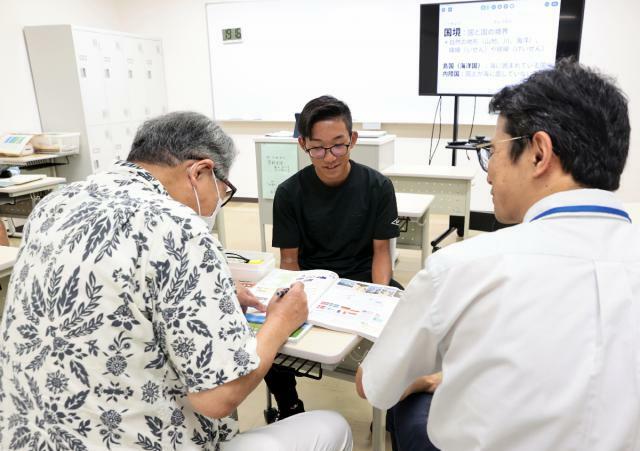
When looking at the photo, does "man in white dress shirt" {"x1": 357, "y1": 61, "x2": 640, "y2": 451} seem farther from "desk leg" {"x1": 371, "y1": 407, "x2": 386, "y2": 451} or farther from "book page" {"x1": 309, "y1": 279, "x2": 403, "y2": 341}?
"desk leg" {"x1": 371, "y1": 407, "x2": 386, "y2": 451}

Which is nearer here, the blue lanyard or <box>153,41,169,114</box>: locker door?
the blue lanyard

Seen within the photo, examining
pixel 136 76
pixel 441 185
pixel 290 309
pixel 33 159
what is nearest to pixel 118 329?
pixel 290 309

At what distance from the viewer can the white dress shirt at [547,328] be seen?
2.25 ft

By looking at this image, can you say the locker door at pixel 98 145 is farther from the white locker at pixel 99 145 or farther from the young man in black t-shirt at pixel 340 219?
the young man in black t-shirt at pixel 340 219

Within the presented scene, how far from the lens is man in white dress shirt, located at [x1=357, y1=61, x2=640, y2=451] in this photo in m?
0.69

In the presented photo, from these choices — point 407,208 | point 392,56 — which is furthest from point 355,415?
point 392,56

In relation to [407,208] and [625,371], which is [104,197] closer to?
[625,371]

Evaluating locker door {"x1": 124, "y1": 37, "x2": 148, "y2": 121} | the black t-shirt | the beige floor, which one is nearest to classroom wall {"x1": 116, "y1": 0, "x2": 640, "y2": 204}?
locker door {"x1": 124, "y1": 37, "x2": 148, "y2": 121}

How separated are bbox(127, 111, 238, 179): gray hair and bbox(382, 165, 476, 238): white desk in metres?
2.44

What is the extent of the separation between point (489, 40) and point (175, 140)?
3458 millimetres

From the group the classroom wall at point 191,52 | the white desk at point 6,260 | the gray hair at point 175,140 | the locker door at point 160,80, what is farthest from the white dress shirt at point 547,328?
the locker door at point 160,80

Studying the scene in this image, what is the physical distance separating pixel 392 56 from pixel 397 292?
3906mm

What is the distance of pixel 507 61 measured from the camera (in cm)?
376

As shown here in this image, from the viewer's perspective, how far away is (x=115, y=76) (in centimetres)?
495
